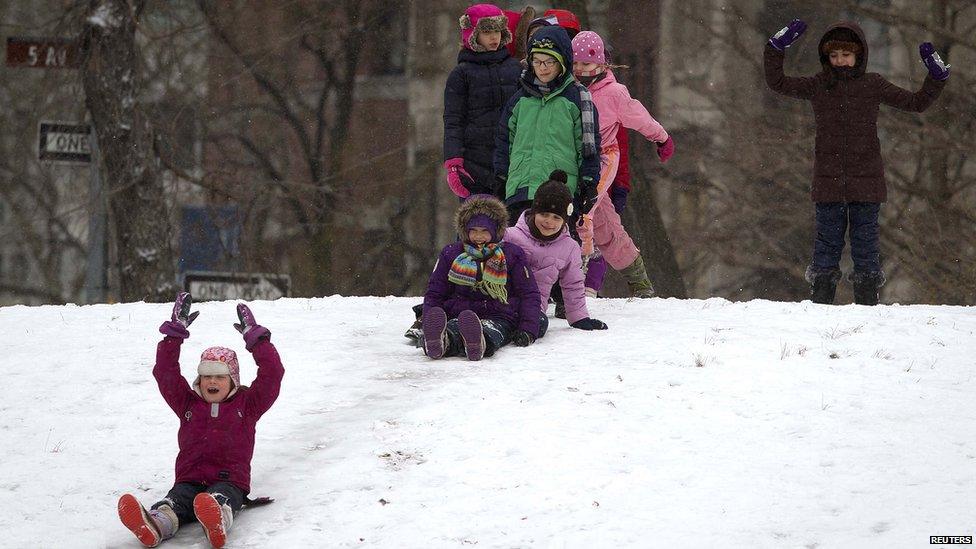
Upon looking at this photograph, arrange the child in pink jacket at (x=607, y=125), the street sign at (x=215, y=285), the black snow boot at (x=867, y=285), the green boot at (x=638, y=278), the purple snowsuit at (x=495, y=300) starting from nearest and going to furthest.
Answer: the purple snowsuit at (x=495, y=300)
the child in pink jacket at (x=607, y=125)
the black snow boot at (x=867, y=285)
the green boot at (x=638, y=278)
the street sign at (x=215, y=285)

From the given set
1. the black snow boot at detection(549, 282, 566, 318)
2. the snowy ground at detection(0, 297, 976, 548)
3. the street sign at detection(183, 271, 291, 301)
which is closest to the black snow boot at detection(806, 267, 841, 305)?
the snowy ground at detection(0, 297, 976, 548)

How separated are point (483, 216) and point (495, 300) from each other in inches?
21.4

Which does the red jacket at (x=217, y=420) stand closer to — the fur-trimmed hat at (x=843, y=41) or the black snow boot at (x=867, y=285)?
the black snow boot at (x=867, y=285)

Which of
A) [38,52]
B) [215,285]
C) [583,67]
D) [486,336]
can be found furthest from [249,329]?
[215,285]

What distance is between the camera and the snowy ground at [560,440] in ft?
19.3

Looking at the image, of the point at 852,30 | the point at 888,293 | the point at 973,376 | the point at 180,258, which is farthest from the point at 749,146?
the point at 973,376

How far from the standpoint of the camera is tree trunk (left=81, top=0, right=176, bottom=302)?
15.4 m

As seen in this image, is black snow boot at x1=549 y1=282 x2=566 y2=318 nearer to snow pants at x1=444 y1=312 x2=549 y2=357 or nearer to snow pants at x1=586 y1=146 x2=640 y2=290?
snow pants at x1=586 y1=146 x2=640 y2=290

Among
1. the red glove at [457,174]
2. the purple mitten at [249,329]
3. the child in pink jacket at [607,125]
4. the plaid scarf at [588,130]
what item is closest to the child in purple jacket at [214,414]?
the purple mitten at [249,329]

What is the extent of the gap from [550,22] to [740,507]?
5.09 m

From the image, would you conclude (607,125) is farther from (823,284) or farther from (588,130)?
(823,284)

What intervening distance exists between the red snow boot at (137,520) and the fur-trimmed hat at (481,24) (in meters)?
5.07

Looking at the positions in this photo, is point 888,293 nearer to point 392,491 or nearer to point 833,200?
point 833,200

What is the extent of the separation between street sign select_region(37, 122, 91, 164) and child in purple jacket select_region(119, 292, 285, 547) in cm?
713
